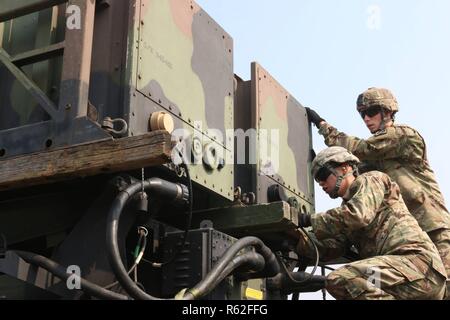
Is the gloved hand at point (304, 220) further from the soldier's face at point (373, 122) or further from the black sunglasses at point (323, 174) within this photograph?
the soldier's face at point (373, 122)

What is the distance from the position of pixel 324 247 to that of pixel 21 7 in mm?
2740

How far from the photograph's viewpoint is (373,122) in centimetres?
587

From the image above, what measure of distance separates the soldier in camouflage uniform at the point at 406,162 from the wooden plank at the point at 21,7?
111 inches

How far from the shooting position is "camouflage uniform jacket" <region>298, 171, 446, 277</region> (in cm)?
452

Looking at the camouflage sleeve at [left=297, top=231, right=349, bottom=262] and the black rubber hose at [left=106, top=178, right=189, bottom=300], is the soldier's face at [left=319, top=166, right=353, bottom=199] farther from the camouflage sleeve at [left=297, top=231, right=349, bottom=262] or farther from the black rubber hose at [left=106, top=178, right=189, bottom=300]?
the black rubber hose at [left=106, top=178, right=189, bottom=300]

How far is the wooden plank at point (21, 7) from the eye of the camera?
159 inches

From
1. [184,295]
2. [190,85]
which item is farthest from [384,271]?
[190,85]

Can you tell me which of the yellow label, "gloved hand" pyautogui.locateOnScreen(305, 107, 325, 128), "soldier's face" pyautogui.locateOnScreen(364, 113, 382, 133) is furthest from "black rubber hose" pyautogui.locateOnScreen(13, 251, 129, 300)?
"gloved hand" pyautogui.locateOnScreen(305, 107, 325, 128)

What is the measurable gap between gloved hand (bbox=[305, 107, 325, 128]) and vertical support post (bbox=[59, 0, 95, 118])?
3.09 metres

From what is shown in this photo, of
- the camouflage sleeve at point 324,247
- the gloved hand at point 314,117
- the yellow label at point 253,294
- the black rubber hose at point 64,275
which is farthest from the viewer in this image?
the gloved hand at point 314,117

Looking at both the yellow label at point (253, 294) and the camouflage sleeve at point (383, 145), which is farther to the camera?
the camouflage sleeve at point (383, 145)

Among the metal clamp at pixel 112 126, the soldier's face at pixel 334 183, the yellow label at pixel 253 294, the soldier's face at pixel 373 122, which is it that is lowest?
the yellow label at pixel 253 294

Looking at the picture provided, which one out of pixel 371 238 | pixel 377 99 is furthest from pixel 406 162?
pixel 371 238

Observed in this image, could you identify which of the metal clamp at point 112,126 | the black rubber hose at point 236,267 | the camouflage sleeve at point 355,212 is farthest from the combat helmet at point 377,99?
the metal clamp at point 112,126
